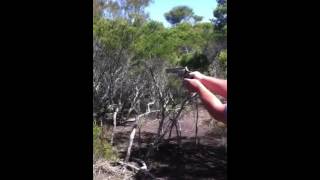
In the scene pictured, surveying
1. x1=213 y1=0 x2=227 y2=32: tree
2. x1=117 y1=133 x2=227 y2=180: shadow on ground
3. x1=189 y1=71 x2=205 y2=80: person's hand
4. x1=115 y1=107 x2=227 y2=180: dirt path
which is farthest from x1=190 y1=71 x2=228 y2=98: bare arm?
x1=213 y1=0 x2=227 y2=32: tree

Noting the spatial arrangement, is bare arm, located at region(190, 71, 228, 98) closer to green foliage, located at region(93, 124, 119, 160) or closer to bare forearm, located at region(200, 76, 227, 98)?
bare forearm, located at region(200, 76, 227, 98)

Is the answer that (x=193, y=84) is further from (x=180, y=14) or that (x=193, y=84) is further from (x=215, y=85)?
(x=180, y=14)

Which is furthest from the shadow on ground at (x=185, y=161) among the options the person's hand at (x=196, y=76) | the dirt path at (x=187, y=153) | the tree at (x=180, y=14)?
the tree at (x=180, y=14)

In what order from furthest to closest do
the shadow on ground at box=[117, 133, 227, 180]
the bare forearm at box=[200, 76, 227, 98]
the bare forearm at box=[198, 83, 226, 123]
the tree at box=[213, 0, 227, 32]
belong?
the tree at box=[213, 0, 227, 32] < the shadow on ground at box=[117, 133, 227, 180] < the bare forearm at box=[200, 76, 227, 98] < the bare forearm at box=[198, 83, 226, 123]

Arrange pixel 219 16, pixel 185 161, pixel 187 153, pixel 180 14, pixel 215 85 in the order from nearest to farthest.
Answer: pixel 215 85, pixel 185 161, pixel 187 153, pixel 219 16, pixel 180 14

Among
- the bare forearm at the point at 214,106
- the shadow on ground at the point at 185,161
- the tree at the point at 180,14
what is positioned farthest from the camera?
the tree at the point at 180,14

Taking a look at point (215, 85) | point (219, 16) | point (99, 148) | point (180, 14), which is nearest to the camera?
point (215, 85)

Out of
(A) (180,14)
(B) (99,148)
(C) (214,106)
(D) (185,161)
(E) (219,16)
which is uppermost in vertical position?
(A) (180,14)

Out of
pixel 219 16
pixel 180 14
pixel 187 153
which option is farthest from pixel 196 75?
pixel 180 14

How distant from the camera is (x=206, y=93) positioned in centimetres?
104

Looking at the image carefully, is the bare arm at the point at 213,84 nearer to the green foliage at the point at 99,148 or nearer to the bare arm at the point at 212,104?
the bare arm at the point at 212,104
